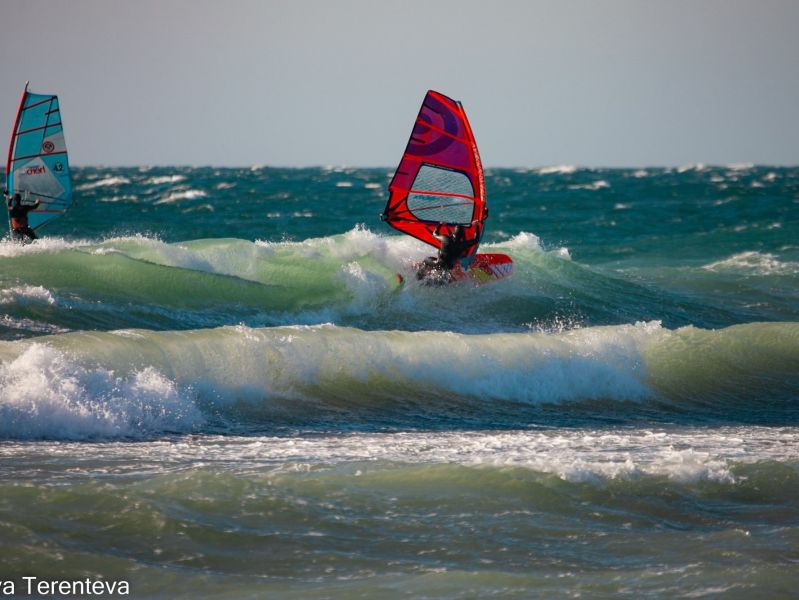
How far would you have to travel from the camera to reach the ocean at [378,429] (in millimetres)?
5219

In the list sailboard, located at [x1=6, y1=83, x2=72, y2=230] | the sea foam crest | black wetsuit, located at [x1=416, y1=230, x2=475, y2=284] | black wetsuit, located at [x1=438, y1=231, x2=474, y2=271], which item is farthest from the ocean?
sailboard, located at [x1=6, y1=83, x2=72, y2=230]

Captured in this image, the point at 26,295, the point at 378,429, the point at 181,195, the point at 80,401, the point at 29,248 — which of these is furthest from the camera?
the point at 181,195

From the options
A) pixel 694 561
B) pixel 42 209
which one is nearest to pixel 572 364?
pixel 694 561

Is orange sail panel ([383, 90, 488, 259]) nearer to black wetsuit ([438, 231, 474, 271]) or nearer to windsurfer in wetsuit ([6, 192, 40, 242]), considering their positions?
black wetsuit ([438, 231, 474, 271])

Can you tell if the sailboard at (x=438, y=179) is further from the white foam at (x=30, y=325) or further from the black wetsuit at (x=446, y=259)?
the white foam at (x=30, y=325)

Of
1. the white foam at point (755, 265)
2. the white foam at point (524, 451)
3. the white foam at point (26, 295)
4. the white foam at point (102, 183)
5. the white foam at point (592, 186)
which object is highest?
the white foam at point (102, 183)

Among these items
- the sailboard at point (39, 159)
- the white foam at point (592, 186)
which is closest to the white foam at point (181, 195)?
the white foam at point (592, 186)

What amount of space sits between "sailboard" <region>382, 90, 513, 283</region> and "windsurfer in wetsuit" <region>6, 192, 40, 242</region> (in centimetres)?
515

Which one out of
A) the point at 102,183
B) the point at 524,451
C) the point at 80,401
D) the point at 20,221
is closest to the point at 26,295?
the point at 20,221

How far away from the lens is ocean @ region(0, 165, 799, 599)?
5.22m

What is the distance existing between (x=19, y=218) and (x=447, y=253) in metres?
6.09

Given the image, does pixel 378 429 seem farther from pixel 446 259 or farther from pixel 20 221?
pixel 20 221

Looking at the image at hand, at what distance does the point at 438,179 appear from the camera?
1470cm

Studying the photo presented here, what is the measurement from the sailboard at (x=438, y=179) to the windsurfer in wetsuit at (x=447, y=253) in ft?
0.18
